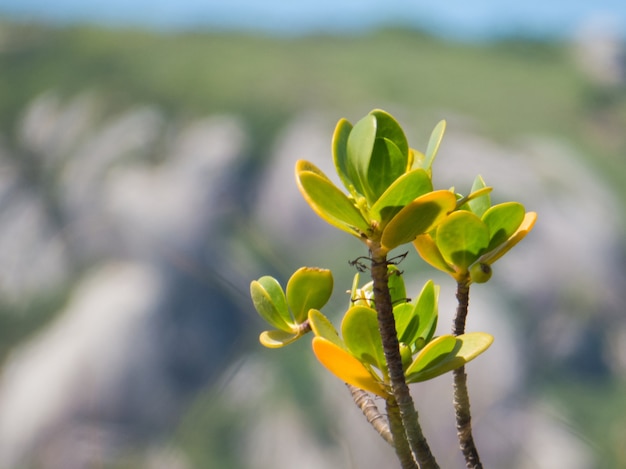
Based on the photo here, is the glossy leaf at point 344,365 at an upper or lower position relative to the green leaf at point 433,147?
lower

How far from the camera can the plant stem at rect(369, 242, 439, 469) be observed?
0.14 m

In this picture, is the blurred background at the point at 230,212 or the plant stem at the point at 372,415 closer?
the plant stem at the point at 372,415

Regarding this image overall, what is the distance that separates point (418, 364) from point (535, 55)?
307 cm

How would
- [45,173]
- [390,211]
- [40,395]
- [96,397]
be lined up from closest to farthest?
[390,211] < [96,397] < [40,395] < [45,173]

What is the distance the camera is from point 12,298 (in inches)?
90.0

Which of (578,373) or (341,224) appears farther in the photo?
(578,373)

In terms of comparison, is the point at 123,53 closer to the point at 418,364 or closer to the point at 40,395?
the point at 40,395

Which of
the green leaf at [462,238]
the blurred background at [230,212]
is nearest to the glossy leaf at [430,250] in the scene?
the green leaf at [462,238]

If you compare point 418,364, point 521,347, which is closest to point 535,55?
point 521,347

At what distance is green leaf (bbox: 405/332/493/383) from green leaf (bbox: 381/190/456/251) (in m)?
0.02

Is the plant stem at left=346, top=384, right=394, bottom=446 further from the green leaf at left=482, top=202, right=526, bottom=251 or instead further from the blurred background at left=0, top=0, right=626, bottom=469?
the blurred background at left=0, top=0, right=626, bottom=469

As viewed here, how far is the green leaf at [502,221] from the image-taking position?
0.58ft

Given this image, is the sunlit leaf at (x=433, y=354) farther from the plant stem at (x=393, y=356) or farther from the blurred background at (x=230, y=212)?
the blurred background at (x=230, y=212)

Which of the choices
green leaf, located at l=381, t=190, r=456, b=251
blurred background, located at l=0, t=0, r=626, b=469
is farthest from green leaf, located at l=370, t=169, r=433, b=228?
blurred background, located at l=0, t=0, r=626, b=469
